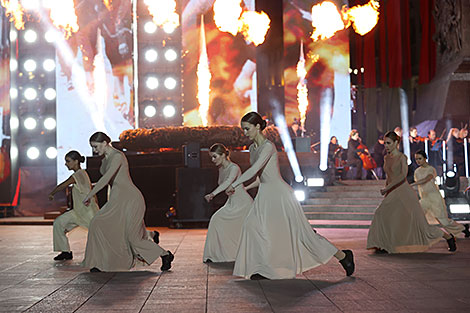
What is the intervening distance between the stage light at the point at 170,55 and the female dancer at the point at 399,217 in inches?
543

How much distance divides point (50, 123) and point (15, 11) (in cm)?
426

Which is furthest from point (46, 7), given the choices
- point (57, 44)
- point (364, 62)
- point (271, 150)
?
point (271, 150)

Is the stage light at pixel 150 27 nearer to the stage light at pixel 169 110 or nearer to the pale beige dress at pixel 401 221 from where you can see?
the stage light at pixel 169 110

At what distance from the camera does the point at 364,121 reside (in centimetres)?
3425

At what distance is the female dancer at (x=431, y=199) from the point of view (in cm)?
1188

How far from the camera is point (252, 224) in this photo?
23.4 feet

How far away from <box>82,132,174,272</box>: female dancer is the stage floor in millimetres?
173

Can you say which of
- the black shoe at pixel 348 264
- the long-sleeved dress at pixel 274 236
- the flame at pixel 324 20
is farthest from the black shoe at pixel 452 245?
the flame at pixel 324 20

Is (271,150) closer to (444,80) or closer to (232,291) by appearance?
(232,291)

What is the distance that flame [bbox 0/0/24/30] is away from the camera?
2461 centimetres

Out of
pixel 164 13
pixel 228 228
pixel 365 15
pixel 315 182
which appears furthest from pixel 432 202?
pixel 164 13

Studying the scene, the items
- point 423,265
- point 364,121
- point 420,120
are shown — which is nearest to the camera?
point 423,265

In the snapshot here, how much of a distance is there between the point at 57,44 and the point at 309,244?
19189 millimetres

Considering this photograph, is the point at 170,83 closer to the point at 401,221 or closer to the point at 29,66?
the point at 29,66
